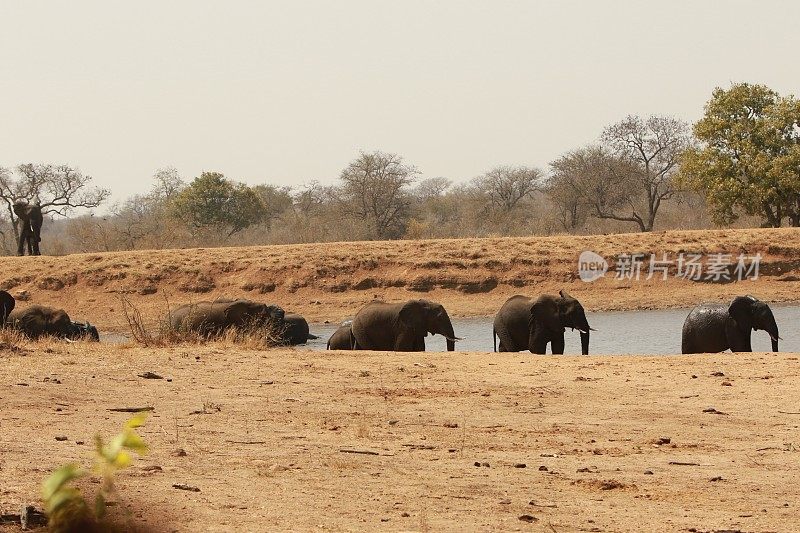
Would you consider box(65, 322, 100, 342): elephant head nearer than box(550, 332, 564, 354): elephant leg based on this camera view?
No

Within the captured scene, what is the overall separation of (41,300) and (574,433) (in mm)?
29179

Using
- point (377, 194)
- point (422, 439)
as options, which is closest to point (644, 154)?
point (377, 194)

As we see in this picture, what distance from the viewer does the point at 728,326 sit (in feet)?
57.6

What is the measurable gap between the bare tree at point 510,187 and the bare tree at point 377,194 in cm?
945

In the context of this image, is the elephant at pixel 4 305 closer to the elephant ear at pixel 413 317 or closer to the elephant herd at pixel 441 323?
the elephant herd at pixel 441 323

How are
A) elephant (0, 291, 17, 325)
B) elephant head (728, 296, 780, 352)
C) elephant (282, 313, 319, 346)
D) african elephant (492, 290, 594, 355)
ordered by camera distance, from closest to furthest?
elephant head (728, 296, 780, 352) → african elephant (492, 290, 594, 355) → elephant (0, 291, 17, 325) → elephant (282, 313, 319, 346)

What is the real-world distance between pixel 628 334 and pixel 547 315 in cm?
620

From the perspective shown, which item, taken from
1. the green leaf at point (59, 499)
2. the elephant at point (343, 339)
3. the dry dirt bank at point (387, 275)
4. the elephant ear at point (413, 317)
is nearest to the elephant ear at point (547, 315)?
the elephant ear at point (413, 317)

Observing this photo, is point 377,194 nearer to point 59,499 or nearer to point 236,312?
point 236,312

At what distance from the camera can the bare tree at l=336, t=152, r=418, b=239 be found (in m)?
59.7

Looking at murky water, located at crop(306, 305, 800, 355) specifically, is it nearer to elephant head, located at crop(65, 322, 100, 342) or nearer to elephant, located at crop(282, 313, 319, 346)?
elephant, located at crop(282, 313, 319, 346)

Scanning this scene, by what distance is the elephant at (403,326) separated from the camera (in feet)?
64.5

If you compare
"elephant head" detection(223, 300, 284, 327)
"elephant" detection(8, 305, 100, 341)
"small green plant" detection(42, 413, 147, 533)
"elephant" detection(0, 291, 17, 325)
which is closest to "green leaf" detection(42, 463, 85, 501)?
"small green plant" detection(42, 413, 147, 533)

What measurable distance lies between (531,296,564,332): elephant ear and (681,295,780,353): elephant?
2.16 meters
